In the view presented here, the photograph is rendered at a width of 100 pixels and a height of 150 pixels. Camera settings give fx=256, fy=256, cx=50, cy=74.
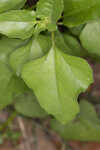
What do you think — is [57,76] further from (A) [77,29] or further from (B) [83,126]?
(B) [83,126]

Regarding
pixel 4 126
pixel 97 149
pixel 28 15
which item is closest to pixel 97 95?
pixel 97 149

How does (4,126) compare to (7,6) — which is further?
(4,126)

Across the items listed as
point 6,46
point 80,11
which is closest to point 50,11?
point 80,11

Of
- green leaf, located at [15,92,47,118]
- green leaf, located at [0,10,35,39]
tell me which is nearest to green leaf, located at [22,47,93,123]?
green leaf, located at [0,10,35,39]

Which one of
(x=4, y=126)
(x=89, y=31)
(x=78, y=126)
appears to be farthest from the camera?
(x=4, y=126)

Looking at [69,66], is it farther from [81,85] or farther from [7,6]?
[7,6]

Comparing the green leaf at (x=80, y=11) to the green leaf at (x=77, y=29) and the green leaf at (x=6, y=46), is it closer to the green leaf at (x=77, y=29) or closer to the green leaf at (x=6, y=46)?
the green leaf at (x=77, y=29)

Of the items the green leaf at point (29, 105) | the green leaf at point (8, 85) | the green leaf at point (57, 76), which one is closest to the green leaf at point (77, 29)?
the green leaf at point (57, 76)
